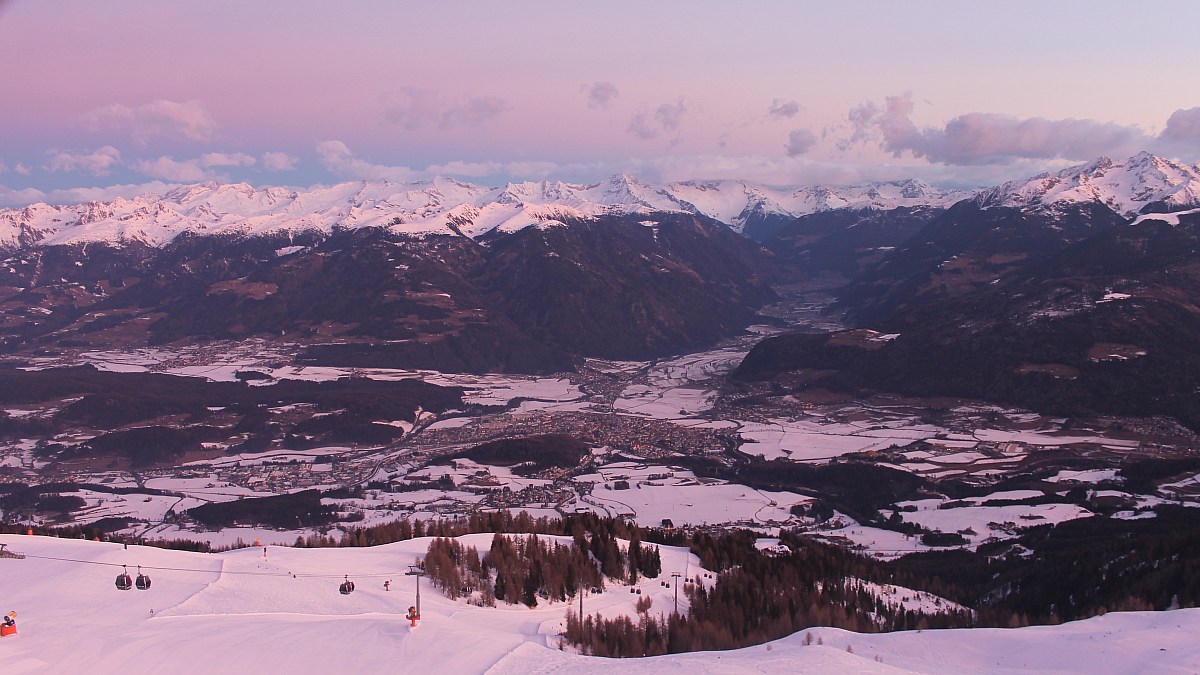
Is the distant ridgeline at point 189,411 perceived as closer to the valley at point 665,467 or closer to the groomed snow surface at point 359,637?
the valley at point 665,467

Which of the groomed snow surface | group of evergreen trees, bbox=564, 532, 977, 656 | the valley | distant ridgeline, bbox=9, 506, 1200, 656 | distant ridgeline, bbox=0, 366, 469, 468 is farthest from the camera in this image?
distant ridgeline, bbox=0, 366, 469, 468

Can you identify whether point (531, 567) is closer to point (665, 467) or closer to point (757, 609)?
point (757, 609)

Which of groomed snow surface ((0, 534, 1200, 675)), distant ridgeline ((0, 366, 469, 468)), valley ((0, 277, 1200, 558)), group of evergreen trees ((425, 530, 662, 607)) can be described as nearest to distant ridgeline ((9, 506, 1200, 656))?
group of evergreen trees ((425, 530, 662, 607))

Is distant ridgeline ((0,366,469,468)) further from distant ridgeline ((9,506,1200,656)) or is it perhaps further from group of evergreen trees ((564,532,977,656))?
group of evergreen trees ((564,532,977,656))

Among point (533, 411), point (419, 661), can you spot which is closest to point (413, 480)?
point (533, 411)

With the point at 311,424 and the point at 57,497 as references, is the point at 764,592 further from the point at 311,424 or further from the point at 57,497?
the point at 311,424
